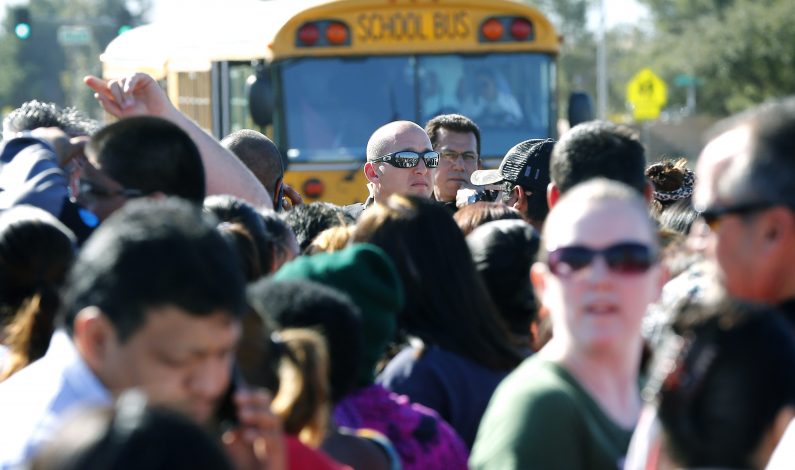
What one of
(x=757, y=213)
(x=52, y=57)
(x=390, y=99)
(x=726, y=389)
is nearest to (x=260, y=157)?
(x=757, y=213)

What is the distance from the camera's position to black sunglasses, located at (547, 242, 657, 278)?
306 cm

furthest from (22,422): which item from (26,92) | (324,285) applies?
(26,92)

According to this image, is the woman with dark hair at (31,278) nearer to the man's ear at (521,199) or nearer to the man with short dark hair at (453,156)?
the man's ear at (521,199)

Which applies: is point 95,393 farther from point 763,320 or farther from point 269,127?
point 269,127

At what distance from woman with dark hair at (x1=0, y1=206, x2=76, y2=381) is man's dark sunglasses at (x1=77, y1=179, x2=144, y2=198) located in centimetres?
44

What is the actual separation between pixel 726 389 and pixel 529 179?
3974 millimetres

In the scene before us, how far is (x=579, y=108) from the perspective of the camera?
40.3 feet

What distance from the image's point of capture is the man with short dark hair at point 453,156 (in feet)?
26.0

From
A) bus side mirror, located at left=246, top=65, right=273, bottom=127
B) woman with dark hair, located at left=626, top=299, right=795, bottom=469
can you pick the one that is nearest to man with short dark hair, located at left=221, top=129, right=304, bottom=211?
bus side mirror, located at left=246, top=65, right=273, bottom=127

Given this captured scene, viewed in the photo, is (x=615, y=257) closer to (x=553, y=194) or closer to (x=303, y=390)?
(x=303, y=390)

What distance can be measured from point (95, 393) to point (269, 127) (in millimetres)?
9145

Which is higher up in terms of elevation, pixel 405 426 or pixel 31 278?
pixel 31 278

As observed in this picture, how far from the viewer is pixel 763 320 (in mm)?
2359

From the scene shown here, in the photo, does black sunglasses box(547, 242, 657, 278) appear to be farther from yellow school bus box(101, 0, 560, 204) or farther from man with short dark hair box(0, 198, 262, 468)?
yellow school bus box(101, 0, 560, 204)
